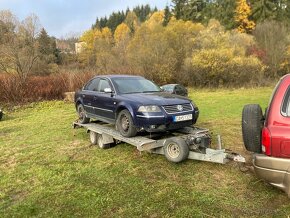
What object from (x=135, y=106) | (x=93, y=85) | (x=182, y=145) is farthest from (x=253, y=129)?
(x=93, y=85)

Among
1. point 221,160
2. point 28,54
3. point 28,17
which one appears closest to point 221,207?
point 221,160

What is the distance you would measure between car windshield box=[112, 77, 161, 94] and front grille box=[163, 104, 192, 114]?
132cm

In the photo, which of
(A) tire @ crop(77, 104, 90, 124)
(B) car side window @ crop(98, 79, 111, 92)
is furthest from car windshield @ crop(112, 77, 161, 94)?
(A) tire @ crop(77, 104, 90, 124)

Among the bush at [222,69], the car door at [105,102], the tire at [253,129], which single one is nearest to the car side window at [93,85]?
the car door at [105,102]

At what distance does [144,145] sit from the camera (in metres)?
6.04

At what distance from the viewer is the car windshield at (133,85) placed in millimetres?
7673

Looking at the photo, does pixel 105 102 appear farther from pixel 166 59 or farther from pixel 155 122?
pixel 166 59

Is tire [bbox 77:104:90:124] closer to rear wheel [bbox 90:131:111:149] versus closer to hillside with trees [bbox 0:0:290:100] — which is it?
rear wheel [bbox 90:131:111:149]

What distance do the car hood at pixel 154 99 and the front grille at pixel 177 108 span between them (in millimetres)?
85

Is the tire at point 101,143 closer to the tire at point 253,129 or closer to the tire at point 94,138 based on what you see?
the tire at point 94,138

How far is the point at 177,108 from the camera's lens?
671 centimetres

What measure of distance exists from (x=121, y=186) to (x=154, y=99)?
7.32 feet

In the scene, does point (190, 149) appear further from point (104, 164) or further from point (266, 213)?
point (266, 213)

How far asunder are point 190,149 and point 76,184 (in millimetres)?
2308
